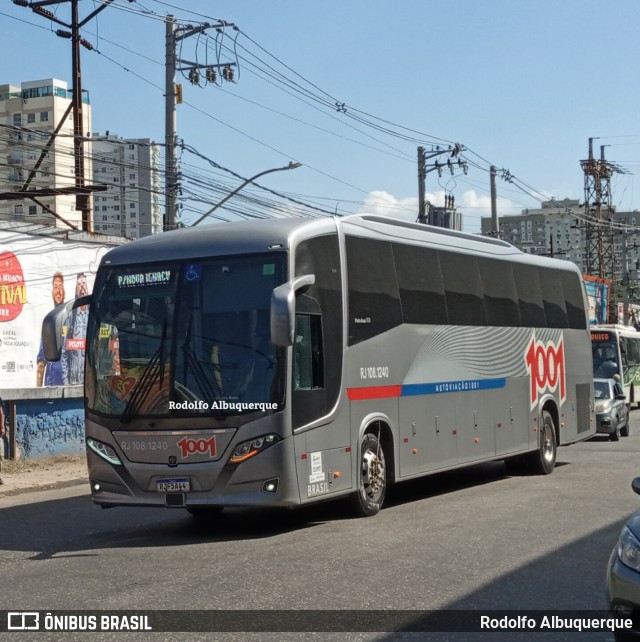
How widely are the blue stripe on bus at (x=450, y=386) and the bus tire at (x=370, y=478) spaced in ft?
3.43

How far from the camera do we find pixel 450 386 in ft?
50.3

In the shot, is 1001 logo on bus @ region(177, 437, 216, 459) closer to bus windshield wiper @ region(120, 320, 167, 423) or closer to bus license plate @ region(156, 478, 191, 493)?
bus license plate @ region(156, 478, 191, 493)

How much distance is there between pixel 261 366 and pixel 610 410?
1990cm

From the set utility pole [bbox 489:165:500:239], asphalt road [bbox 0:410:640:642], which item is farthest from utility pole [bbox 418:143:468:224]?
asphalt road [bbox 0:410:640:642]

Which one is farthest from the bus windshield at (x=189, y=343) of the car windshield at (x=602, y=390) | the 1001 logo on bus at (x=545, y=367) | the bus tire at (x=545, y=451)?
the car windshield at (x=602, y=390)

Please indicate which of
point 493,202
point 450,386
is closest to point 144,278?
point 450,386

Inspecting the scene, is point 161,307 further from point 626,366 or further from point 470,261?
point 626,366

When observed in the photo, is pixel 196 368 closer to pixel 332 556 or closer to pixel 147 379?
pixel 147 379

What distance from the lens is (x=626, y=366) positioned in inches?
1716

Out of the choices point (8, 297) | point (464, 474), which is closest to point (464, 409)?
point (464, 474)

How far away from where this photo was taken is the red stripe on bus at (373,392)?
12.6 m

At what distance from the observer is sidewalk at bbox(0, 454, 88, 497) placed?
18144 mm

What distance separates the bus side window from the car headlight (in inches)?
222

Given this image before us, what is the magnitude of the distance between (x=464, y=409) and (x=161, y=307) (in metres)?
5.80
